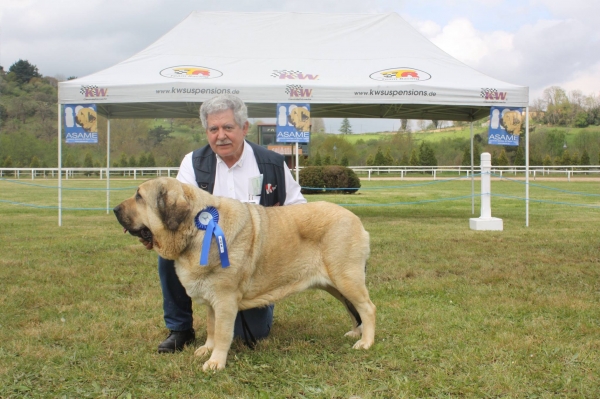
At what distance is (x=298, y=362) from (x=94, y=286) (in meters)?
3.44

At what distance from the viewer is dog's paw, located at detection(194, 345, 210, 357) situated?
12.7ft

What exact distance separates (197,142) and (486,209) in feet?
177

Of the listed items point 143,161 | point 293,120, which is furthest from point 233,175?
point 143,161

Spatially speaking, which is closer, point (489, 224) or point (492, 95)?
point (489, 224)

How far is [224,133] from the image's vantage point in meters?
3.95

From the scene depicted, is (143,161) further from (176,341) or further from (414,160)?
(176,341)

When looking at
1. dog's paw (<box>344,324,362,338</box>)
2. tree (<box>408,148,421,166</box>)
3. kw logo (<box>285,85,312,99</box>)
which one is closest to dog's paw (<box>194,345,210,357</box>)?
dog's paw (<box>344,324,362,338</box>)

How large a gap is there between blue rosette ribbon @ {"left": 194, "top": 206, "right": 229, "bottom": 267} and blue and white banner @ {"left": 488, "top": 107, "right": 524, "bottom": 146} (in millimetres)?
9423

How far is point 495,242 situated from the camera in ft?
30.2

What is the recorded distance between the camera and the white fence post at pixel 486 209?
35.9ft

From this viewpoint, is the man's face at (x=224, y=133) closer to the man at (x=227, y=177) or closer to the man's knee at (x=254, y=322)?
the man at (x=227, y=177)

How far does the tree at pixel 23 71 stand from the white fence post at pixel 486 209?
85.7 metres

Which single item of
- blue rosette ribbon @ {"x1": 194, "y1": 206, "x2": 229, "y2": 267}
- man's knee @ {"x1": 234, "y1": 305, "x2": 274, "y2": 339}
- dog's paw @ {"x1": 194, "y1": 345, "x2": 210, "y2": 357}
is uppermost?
blue rosette ribbon @ {"x1": 194, "y1": 206, "x2": 229, "y2": 267}

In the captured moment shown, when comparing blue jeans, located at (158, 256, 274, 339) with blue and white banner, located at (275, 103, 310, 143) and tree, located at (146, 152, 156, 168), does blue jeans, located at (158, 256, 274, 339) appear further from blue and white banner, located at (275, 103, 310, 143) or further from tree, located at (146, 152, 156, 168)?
tree, located at (146, 152, 156, 168)
